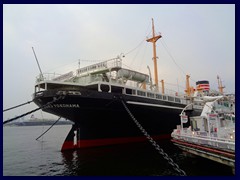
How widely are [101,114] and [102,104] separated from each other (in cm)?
114

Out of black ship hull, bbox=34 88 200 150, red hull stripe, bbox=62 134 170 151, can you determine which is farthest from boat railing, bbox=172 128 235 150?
red hull stripe, bbox=62 134 170 151

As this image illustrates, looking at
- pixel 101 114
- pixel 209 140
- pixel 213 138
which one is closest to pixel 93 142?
pixel 101 114

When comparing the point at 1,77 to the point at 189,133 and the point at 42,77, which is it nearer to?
the point at 42,77

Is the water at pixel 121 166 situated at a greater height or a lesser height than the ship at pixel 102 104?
lesser

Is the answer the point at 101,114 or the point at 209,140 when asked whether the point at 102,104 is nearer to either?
the point at 101,114

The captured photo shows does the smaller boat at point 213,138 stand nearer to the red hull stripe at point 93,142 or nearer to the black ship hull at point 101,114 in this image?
the black ship hull at point 101,114

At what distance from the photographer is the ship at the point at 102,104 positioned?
17797mm

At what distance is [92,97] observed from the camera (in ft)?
57.9

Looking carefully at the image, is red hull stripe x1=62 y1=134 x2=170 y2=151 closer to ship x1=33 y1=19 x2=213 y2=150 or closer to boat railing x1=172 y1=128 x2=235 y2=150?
ship x1=33 y1=19 x2=213 y2=150

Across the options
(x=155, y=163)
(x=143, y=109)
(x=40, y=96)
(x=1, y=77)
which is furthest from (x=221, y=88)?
(x=1, y=77)

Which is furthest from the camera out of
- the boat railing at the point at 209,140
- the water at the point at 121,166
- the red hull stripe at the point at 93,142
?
the red hull stripe at the point at 93,142

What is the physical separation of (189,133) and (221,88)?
4181 centimetres

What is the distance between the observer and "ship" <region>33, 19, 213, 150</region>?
58.4 feet

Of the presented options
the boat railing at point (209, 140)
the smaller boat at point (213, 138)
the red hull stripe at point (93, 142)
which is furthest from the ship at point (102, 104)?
the boat railing at point (209, 140)
